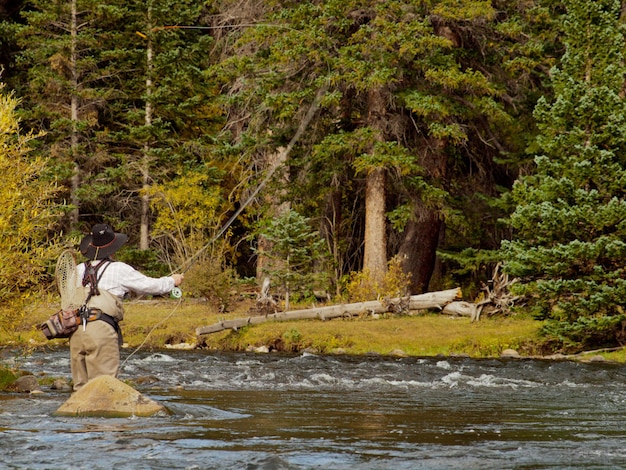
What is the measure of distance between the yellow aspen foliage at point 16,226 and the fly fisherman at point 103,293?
71.6 inches

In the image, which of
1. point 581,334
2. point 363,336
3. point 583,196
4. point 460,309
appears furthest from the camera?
point 460,309

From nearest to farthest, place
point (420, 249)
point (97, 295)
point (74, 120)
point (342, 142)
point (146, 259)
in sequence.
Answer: point (97, 295), point (342, 142), point (420, 249), point (74, 120), point (146, 259)

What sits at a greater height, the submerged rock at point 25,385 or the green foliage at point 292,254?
the green foliage at point 292,254

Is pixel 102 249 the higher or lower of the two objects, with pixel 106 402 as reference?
higher

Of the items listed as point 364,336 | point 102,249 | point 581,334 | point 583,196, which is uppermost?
point 583,196

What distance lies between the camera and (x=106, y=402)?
9.73 m

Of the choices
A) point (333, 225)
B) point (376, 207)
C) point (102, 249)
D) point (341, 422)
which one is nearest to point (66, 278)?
point (102, 249)

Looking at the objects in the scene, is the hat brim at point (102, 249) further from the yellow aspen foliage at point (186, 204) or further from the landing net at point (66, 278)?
the yellow aspen foliage at point (186, 204)

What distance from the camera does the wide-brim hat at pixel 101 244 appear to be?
393 inches

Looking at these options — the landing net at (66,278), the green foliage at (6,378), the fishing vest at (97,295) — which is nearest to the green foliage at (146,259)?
the green foliage at (6,378)

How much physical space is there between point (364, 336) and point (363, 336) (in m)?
0.02

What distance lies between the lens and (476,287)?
29844 mm

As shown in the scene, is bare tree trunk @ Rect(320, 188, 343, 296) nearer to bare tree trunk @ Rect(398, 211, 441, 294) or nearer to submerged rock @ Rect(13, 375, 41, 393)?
bare tree trunk @ Rect(398, 211, 441, 294)

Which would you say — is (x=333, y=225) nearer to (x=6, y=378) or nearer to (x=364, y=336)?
(x=364, y=336)
